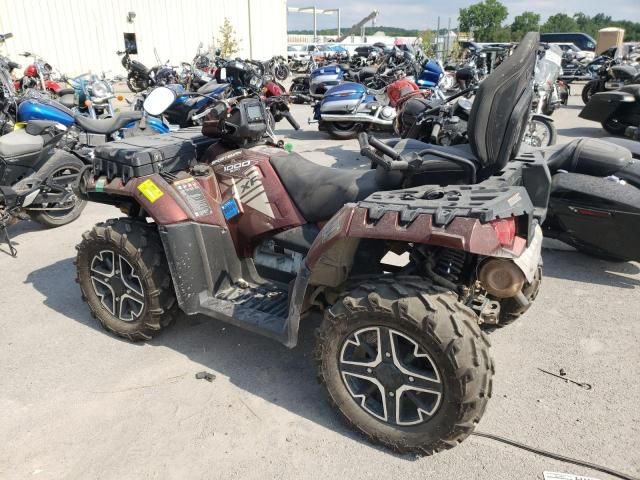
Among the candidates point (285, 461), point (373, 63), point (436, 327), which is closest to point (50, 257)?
point (285, 461)

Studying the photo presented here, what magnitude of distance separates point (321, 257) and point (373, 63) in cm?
1766

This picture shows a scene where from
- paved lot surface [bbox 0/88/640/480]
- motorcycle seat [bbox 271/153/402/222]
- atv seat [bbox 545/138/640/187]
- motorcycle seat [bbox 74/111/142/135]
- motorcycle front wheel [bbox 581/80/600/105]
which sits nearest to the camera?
paved lot surface [bbox 0/88/640/480]

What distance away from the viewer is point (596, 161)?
4.13m

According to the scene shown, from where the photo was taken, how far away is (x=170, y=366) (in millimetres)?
3207

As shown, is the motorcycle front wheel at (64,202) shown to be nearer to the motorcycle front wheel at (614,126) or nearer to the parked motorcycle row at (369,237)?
the parked motorcycle row at (369,237)

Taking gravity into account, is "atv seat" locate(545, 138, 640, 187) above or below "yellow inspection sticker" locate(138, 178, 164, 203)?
below

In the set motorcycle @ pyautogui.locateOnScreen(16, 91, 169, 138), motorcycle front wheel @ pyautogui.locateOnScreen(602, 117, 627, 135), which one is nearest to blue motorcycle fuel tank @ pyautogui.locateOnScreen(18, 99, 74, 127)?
motorcycle @ pyautogui.locateOnScreen(16, 91, 169, 138)

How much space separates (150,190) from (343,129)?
316 inches

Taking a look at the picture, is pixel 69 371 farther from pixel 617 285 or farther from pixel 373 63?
pixel 373 63

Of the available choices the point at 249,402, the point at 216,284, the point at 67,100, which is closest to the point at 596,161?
the point at 216,284

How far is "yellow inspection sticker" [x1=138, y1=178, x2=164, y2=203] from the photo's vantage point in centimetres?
A: 305

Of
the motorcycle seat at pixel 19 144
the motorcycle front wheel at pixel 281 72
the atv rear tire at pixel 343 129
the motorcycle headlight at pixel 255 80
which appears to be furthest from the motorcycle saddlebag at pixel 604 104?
the motorcycle front wheel at pixel 281 72

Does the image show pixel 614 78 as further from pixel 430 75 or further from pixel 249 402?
pixel 249 402

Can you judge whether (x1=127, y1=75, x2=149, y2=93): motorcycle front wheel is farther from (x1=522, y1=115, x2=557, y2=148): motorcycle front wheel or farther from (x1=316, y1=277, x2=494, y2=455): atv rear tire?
(x1=316, y1=277, x2=494, y2=455): atv rear tire
